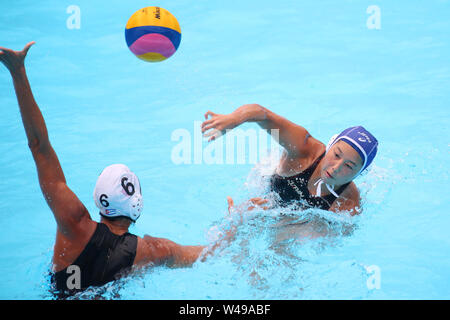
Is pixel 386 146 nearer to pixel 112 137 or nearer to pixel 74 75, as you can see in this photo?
pixel 112 137

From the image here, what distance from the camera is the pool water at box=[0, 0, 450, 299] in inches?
182

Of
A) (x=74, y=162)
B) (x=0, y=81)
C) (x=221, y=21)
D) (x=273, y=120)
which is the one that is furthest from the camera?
(x=221, y=21)

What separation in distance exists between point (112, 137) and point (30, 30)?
3791 mm

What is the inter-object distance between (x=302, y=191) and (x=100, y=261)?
1.96 metres

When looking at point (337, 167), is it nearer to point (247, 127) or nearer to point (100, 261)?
point (100, 261)

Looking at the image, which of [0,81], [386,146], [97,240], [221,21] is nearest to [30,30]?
[0,81]

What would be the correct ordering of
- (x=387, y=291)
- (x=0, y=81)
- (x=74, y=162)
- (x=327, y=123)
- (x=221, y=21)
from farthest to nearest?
(x=221, y=21)
(x=0, y=81)
(x=327, y=123)
(x=74, y=162)
(x=387, y=291)

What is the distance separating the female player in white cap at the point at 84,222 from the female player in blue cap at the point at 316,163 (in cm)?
110

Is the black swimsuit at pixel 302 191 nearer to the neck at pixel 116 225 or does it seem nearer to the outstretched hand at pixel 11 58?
the neck at pixel 116 225

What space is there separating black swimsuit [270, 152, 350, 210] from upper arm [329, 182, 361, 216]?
54 millimetres

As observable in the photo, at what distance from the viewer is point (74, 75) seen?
8531mm

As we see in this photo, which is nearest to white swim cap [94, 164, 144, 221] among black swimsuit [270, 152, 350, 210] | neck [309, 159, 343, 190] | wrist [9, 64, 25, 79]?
wrist [9, 64, 25, 79]

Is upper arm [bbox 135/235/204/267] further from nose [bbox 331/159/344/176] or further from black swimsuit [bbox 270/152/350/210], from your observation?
nose [bbox 331/159/344/176]

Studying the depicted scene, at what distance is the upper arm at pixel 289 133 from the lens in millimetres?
4309
